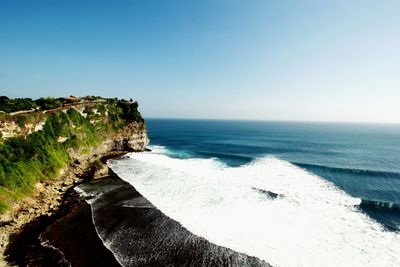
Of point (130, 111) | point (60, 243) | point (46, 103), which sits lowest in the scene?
Answer: point (60, 243)

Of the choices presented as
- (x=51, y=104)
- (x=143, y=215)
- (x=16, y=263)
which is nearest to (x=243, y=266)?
(x=143, y=215)

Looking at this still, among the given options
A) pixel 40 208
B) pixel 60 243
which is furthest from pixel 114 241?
pixel 40 208

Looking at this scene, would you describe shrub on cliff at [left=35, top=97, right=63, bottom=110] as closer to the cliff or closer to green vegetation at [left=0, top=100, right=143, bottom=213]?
the cliff

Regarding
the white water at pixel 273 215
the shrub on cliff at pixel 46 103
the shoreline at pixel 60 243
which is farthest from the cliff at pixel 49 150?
the white water at pixel 273 215

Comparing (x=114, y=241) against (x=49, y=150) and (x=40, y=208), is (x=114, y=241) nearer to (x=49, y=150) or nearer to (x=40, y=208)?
(x=40, y=208)

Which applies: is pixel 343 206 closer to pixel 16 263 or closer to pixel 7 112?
pixel 16 263

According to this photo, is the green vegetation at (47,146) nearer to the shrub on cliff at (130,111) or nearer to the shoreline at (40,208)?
the shoreline at (40,208)

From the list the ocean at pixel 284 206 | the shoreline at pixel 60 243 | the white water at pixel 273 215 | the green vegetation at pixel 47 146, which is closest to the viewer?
the shoreline at pixel 60 243
